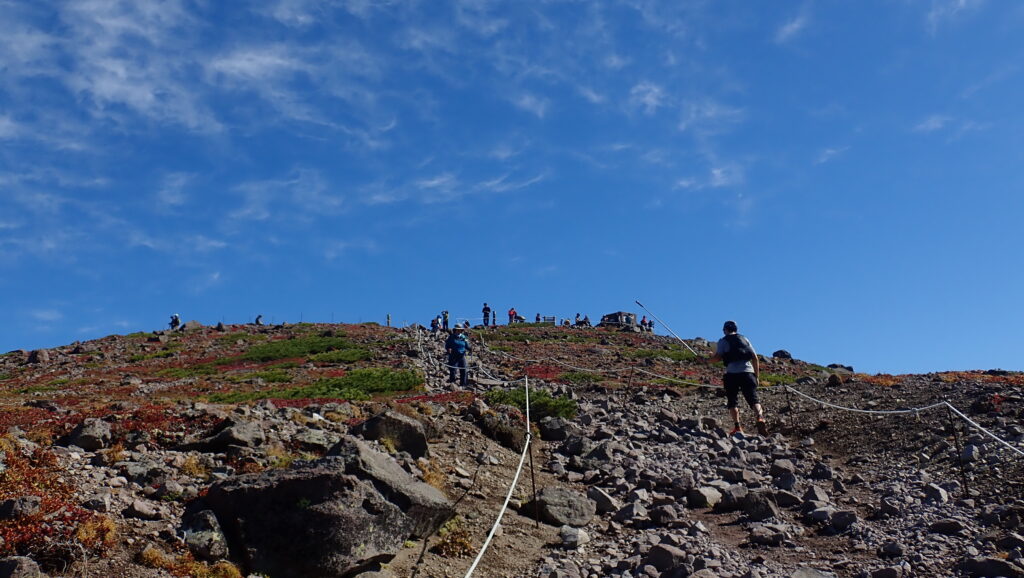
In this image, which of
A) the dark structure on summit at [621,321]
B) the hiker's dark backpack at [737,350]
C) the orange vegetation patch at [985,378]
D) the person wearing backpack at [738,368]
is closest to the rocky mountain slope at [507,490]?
the person wearing backpack at [738,368]

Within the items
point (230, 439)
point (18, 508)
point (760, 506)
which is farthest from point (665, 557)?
point (18, 508)

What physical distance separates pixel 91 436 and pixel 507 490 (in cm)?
613

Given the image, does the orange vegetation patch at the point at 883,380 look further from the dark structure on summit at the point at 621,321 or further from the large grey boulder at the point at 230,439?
the dark structure on summit at the point at 621,321

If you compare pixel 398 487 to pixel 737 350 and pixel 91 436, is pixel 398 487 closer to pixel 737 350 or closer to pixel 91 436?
pixel 91 436

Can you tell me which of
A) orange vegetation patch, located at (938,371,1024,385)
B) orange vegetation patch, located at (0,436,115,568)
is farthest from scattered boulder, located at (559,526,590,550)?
orange vegetation patch, located at (938,371,1024,385)

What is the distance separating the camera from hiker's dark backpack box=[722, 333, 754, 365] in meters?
15.2

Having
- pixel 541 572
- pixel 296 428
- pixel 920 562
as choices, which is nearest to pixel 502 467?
pixel 296 428

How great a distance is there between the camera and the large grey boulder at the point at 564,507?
10484 millimetres

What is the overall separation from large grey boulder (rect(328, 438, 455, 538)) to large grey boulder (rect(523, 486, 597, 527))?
167 cm

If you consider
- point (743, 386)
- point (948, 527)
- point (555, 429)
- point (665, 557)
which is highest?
point (743, 386)

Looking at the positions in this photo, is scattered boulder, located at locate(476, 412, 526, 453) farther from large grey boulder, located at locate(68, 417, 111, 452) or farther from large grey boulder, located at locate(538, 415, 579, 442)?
large grey boulder, located at locate(68, 417, 111, 452)

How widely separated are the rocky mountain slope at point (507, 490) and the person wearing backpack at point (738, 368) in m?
0.71

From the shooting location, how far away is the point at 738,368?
50.1 ft

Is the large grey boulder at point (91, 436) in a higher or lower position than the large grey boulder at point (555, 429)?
lower
